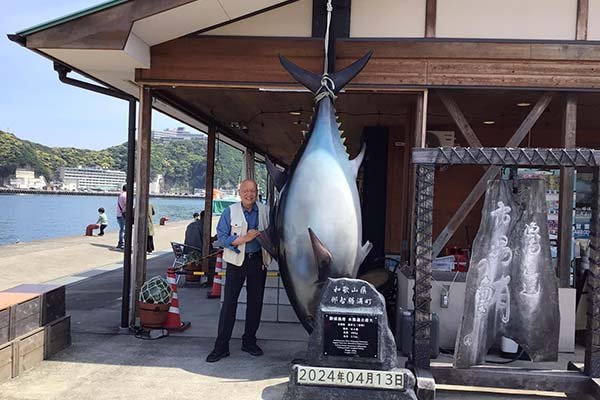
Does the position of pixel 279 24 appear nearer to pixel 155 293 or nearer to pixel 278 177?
pixel 278 177

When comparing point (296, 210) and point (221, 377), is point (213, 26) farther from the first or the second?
point (221, 377)

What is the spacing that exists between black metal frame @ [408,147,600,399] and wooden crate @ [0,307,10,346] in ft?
10.4

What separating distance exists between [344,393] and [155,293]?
8.69 ft

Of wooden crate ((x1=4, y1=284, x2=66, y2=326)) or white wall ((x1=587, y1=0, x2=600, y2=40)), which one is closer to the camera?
wooden crate ((x1=4, y1=284, x2=66, y2=326))

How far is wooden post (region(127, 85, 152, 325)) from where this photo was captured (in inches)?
218

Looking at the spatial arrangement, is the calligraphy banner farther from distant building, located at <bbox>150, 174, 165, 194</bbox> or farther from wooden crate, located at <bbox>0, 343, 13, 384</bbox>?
distant building, located at <bbox>150, 174, 165, 194</bbox>

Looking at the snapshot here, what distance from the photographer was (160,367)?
4.59 metres

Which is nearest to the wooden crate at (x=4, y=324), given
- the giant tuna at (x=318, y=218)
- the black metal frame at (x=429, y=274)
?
the giant tuna at (x=318, y=218)

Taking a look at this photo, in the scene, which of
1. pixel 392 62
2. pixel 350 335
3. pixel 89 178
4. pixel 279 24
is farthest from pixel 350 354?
pixel 89 178

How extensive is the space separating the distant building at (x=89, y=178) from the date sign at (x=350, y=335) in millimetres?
104969

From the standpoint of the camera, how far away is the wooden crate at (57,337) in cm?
474

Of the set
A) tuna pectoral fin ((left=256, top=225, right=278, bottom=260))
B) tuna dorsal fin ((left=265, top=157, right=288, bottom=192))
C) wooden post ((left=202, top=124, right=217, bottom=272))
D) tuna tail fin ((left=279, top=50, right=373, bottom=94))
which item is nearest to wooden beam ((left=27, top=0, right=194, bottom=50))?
tuna tail fin ((left=279, top=50, right=373, bottom=94))

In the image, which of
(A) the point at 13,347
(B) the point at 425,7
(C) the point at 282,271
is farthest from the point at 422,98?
(A) the point at 13,347

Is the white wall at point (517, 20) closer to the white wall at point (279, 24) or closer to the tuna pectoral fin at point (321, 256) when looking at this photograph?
the white wall at point (279, 24)
